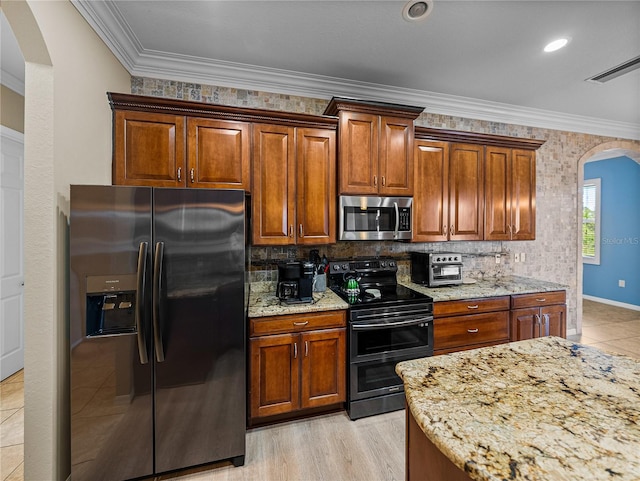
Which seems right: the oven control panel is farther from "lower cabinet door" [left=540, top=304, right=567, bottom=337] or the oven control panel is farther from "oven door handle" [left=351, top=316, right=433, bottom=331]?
"lower cabinet door" [left=540, top=304, right=567, bottom=337]

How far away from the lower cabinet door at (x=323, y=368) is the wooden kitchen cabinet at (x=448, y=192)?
1.31 meters

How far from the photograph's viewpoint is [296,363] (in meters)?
2.21

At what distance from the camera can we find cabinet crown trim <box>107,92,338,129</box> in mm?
2119

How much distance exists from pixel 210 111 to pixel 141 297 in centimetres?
147

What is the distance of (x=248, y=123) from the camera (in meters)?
2.34

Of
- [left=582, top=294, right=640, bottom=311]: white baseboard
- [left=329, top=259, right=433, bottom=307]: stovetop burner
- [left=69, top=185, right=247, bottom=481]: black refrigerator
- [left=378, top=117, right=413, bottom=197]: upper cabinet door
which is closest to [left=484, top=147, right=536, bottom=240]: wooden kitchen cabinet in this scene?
[left=378, top=117, right=413, bottom=197]: upper cabinet door

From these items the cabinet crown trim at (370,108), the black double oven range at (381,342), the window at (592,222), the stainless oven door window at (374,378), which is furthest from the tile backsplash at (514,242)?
the window at (592,222)

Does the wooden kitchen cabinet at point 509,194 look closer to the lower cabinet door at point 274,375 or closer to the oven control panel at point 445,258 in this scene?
the oven control panel at point 445,258

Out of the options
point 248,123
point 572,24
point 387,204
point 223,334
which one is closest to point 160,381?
point 223,334

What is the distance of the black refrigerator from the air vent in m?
3.59

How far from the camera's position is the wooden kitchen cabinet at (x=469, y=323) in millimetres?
2557

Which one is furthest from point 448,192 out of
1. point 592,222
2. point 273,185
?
point 592,222

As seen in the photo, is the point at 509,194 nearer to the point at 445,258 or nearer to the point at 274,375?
the point at 445,258

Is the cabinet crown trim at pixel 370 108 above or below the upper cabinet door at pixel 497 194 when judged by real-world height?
above
